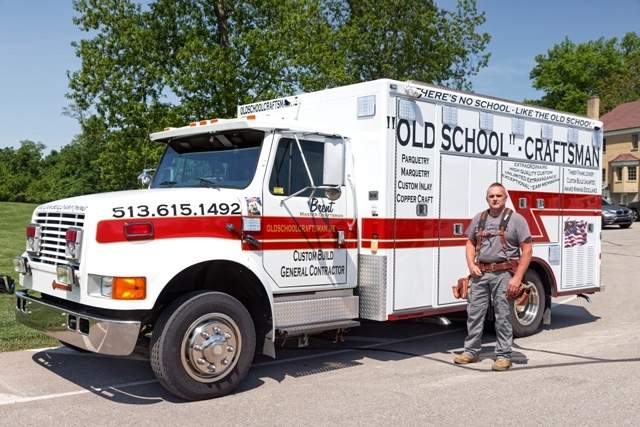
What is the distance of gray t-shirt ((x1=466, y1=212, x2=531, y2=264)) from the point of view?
22.6 feet

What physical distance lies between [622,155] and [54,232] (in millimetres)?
55427

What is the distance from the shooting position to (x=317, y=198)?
22.0 ft

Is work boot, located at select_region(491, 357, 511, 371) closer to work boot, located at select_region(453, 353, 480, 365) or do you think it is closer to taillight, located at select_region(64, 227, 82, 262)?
work boot, located at select_region(453, 353, 480, 365)

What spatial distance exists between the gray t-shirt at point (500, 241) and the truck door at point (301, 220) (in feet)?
4.92

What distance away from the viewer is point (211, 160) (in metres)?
6.70

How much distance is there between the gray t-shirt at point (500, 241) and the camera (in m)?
6.90

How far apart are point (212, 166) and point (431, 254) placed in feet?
8.75

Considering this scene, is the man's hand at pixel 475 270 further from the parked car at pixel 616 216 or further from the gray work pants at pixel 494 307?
the parked car at pixel 616 216

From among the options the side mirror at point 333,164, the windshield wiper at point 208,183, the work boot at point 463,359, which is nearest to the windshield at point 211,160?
the windshield wiper at point 208,183

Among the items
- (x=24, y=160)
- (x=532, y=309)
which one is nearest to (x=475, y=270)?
(x=532, y=309)

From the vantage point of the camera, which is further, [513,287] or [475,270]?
[475,270]

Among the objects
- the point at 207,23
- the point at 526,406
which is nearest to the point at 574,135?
the point at 526,406

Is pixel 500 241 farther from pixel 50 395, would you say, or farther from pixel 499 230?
pixel 50 395

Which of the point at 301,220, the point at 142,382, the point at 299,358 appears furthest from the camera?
the point at 299,358
